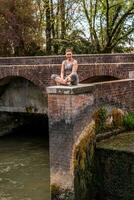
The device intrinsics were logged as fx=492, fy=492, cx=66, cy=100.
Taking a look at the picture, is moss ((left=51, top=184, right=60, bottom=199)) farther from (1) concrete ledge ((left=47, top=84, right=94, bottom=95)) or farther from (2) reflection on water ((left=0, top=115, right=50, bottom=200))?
(1) concrete ledge ((left=47, top=84, right=94, bottom=95))

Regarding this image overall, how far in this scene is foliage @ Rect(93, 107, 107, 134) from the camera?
9.72 meters

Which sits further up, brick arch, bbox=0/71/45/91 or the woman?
the woman

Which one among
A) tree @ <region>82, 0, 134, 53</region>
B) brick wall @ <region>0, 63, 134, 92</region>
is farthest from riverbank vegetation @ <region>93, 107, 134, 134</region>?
tree @ <region>82, 0, 134, 53</region>

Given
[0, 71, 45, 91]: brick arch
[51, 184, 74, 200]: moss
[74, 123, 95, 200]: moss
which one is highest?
[0, 71, 45, 91]: brick arch

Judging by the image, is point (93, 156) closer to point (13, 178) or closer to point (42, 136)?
point (13, 178)

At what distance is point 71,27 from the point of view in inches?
1080

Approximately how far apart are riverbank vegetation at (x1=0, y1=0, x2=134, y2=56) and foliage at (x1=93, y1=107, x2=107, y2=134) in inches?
536

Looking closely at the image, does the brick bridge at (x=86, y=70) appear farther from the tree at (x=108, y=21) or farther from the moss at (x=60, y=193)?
the tree at (x=108, y=21)

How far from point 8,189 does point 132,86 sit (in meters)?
3.58

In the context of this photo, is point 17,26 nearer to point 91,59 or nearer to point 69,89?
point 91,59

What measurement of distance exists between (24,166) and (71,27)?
15729 millimetres

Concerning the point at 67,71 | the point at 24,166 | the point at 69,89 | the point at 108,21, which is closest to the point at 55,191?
the point at 69,89

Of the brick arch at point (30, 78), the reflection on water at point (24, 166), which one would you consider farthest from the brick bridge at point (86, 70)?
the reflection on water at point (24, 166)

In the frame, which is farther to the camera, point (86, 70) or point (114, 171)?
point (86, 70)
